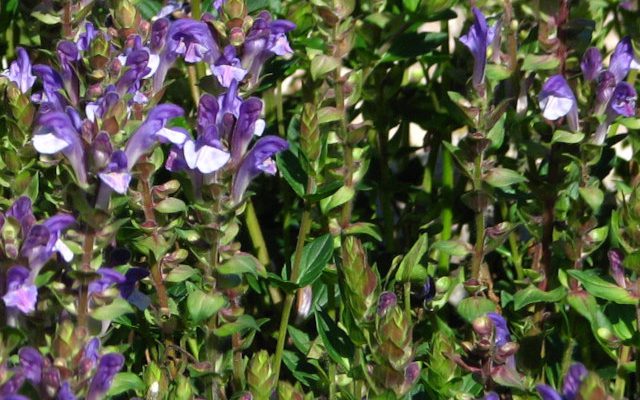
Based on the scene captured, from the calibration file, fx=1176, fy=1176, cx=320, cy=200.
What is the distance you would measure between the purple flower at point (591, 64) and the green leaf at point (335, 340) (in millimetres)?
677

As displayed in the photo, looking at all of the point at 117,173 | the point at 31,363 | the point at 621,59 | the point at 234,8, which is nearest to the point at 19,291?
the point at 31,363

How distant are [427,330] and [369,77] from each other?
0.67m

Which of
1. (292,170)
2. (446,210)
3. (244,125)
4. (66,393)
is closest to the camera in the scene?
(66,393)

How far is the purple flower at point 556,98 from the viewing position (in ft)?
7.12

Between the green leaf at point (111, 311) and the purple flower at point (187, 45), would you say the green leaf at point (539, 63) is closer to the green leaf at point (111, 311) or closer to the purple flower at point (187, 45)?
the purple flower at point (187, 45)

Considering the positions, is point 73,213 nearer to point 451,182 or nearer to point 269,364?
point 269,364

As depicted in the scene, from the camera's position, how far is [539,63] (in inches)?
88.5

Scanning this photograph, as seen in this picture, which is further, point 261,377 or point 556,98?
point 556,98

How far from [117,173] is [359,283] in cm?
43

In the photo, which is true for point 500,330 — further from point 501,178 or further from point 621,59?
point 621,59

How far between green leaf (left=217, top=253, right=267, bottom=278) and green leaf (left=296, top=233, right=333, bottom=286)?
242 mm

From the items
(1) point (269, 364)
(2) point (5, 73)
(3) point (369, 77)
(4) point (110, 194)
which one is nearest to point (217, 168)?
(4) point (110, 194)

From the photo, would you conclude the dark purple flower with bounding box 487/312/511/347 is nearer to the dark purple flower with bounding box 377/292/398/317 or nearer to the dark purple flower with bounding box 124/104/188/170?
the dark purple flower with bounding box 377/292/398/317

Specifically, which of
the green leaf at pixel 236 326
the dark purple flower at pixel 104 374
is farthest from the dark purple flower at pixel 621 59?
the dark purple flower at pixel 104 374
